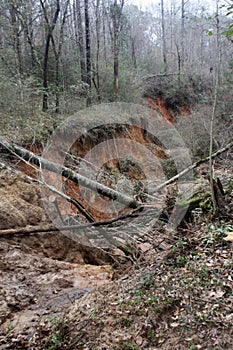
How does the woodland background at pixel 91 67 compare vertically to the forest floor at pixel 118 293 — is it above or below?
above

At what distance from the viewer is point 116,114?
12492mm

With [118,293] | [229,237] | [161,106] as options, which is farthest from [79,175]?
[161,106]

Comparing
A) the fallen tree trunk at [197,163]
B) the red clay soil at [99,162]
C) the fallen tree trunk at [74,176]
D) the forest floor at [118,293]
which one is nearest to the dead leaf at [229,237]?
the forest floor at [118,293]

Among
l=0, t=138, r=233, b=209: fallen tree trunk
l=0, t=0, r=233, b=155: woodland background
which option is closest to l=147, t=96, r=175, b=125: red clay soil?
l=0, t=0, r=233, b=155: woodland background

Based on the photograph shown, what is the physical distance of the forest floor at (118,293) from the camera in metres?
2.46

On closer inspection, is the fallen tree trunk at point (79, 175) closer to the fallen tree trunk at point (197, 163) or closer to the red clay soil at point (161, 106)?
the fallen tree trunk at point (197, 163)

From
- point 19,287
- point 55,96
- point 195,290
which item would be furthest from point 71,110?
point 195,290

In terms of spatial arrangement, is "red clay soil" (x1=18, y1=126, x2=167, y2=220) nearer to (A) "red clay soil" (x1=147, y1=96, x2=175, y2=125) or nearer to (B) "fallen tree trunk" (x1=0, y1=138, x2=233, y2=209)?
(B) "fallen tree trunk" (x1=0, y1=138, x2=233, y2=209)

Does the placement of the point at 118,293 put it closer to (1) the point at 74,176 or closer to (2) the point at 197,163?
(1) the point at 74,176

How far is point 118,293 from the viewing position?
3.21 metres

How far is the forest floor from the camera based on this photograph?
2.46m

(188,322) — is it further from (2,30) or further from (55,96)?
(2,30)

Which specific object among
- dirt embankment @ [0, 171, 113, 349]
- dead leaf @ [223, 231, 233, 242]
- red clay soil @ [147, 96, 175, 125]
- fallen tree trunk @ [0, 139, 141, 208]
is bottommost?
dirt embankment @ [0, 171, 113, 349]

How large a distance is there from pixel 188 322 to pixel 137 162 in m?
9.17
